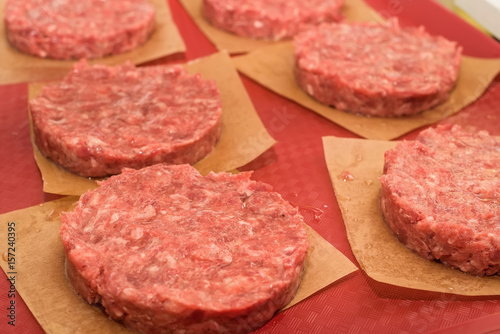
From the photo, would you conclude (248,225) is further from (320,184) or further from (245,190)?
(320,184)

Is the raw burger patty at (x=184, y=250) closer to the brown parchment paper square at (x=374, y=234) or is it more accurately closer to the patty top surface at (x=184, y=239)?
the patty top surface at (x=184, y=239)

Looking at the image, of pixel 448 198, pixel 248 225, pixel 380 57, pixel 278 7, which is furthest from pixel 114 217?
pixel 278 7

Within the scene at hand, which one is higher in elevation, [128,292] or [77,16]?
[128,292]

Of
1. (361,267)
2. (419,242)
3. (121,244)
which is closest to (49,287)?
(121,244)

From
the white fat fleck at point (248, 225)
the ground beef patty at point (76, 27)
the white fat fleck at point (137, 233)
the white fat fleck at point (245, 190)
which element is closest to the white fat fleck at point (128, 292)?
the white fat fleck at point (137, 233)

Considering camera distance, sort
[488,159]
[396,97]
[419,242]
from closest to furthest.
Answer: [419,242], [488,159], [396,97]

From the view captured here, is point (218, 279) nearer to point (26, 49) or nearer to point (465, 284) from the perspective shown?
point (465, 284)
